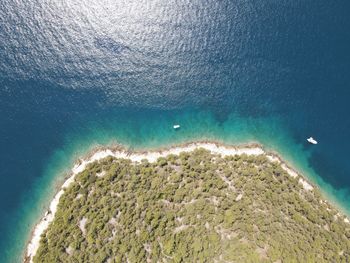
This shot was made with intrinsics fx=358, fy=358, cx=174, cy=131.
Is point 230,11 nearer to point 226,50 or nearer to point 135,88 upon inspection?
point 226,50

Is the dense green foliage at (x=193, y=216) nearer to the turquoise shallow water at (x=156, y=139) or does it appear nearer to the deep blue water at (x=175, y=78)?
the turquoise shallow water at (x=156, y=139)

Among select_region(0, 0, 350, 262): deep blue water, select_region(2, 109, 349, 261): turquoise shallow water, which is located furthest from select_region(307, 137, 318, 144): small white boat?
select_region(2, 109, 349, 261): turquoise shallow water

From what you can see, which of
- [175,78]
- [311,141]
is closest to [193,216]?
[175,78]

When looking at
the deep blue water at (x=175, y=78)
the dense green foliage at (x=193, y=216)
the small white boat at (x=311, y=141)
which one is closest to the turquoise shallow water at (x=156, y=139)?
the deep blue water at (x=175, y=78)

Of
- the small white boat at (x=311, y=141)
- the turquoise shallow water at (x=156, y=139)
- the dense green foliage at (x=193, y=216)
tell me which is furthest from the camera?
the small white boat at (x=311, y=141)

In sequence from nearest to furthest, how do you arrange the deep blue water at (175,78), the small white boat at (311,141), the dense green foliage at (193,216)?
the dense green foliage at (193,216), the deep blue water at (175,78), the small white boat at (311,141)

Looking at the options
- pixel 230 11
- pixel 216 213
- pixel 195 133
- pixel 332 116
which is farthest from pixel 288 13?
pixel 216 213

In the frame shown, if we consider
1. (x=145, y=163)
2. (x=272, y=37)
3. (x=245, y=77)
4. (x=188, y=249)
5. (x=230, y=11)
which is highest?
A: (x=230, y=11)
